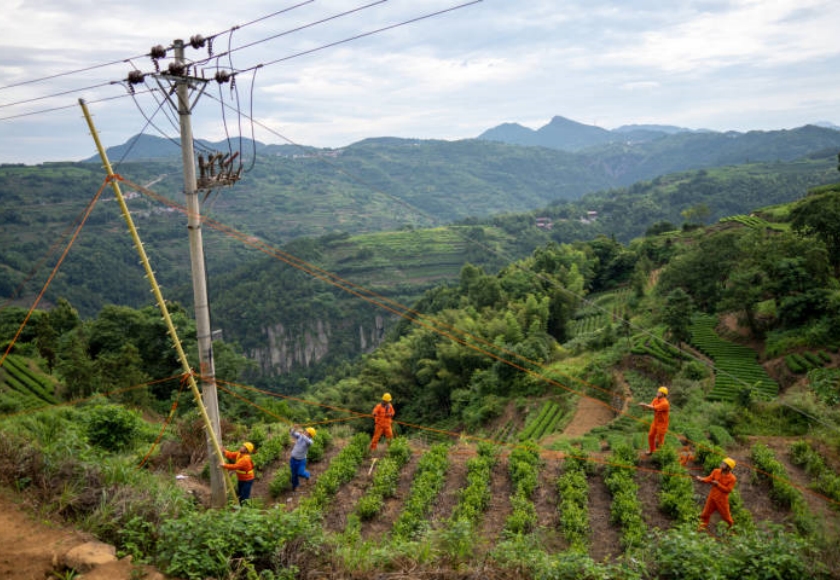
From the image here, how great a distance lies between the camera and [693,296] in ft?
101

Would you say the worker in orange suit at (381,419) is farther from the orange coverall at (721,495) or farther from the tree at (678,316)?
the tree at (678,316)

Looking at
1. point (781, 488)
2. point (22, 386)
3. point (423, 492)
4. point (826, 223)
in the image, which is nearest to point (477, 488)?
point (423, 492)

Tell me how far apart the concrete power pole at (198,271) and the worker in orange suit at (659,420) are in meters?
8.65

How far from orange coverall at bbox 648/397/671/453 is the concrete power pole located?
29.1 feet

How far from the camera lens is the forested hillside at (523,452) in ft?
21.4

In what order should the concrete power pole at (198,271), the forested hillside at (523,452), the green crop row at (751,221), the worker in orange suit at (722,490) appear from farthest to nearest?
the green crop row at (751,221) < the worker in orange suit at (722,490) < the concrete power pole at (198,271) < the forested hillside at (523,452)

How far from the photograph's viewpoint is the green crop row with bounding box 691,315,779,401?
752 inches

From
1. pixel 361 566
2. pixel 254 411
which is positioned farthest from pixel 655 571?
pixel 254 411

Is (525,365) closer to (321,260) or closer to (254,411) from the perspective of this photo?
(254,411)

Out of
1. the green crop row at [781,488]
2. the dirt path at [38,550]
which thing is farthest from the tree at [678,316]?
the dirt path at [38,550]

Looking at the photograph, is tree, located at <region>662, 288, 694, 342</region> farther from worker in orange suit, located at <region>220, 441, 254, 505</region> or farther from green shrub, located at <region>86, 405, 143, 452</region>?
green shrub, located at <region>86, 405, 143, 452</region>

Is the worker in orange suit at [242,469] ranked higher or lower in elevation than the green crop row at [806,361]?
higher

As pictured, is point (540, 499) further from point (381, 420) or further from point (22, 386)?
point (22, 386)

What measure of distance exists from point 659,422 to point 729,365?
12166mm
